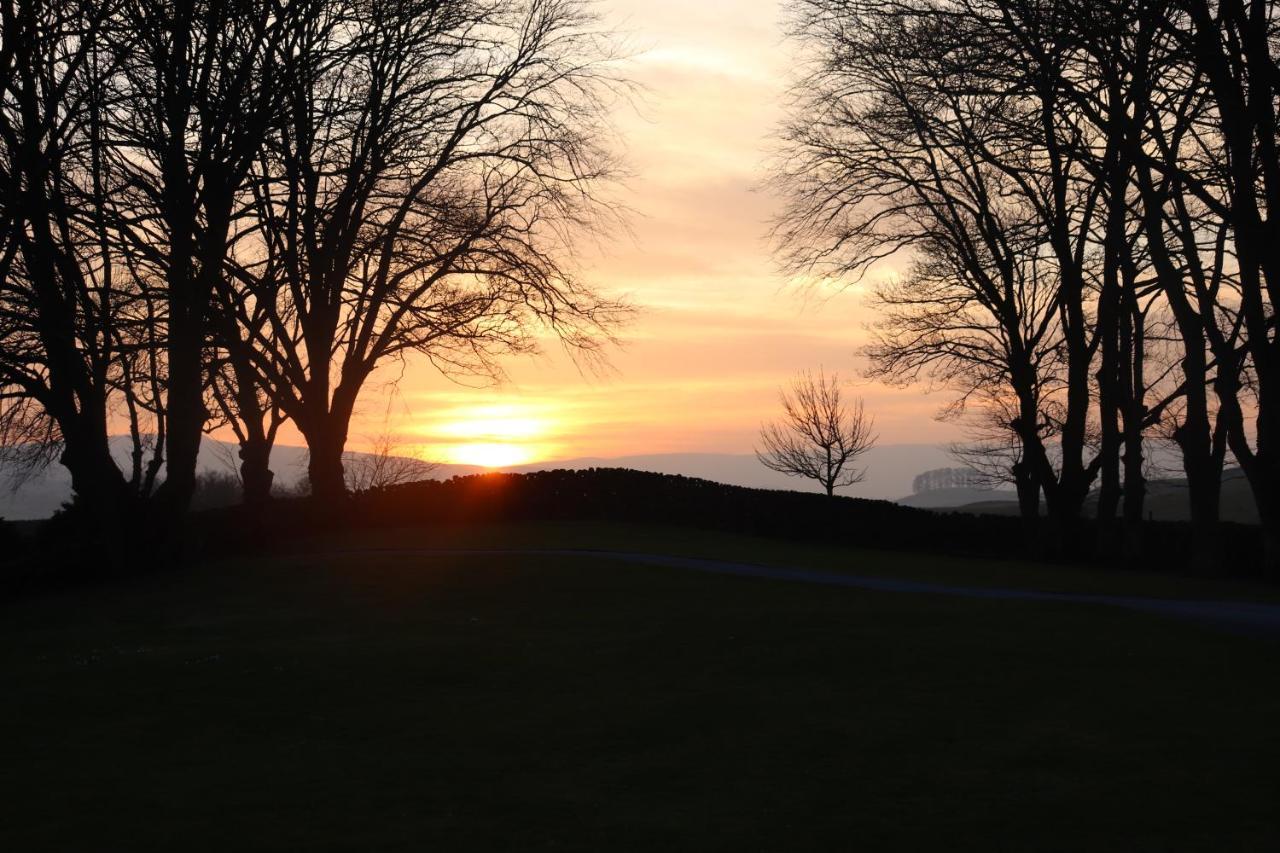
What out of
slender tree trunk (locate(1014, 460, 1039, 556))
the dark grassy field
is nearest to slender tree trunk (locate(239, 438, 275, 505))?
the dark grassy field

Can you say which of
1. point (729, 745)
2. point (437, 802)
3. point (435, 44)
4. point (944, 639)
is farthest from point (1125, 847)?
point (435, 44)

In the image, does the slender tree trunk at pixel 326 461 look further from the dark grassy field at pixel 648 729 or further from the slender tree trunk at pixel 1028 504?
the slender tree trunk at pixel 1028 504

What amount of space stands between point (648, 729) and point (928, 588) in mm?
10890

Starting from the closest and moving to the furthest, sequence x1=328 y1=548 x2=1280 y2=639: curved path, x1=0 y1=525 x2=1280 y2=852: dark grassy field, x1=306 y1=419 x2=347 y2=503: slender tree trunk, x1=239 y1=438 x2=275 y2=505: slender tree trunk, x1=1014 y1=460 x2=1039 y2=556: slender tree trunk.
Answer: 1. x1=0 y1=525 x2=1280 y2=852: dark grassy field
2. x1=328 y1=548 x2=1280 y2=639: curved path
3. x1=306 y1=419 x2=347 y2=503: slender tree trunk
4. x1=1014 y1=460 x2=1039 y2=556: slender tree trunk
5. x1=239 y1=438 x2=275 y2=505: slender tree trunk

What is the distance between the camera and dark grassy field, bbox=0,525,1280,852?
24.4 ft

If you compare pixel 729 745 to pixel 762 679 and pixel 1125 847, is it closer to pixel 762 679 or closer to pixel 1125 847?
pixel 762 679

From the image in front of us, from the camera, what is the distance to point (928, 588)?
19.9 metres

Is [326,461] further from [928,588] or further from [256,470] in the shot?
[928,588]

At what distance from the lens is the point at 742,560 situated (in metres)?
23.9

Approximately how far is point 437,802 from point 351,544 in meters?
19.9

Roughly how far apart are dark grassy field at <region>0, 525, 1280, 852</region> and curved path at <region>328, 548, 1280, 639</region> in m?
0.97

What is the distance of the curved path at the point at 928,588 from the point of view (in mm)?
15297

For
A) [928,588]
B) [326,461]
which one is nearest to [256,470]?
[326,461]

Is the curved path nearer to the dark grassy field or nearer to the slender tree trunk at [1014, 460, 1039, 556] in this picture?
the dark grassy field
